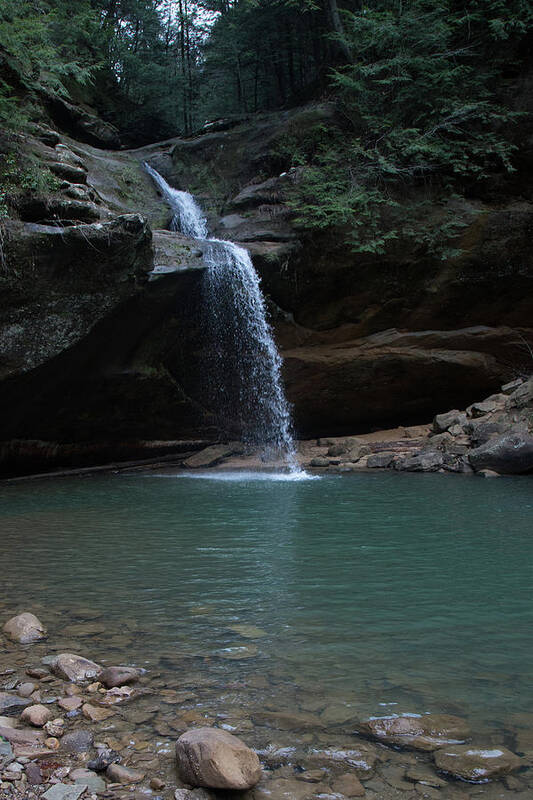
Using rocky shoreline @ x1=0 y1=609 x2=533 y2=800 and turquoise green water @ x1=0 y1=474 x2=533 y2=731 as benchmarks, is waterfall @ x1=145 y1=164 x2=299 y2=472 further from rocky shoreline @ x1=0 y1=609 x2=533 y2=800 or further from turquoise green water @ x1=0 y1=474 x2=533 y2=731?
rocky shoreline @ x1=0 y1=609 x2=533 y2=800

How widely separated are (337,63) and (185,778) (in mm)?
19465

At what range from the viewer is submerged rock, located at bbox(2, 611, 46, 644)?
10.7ft

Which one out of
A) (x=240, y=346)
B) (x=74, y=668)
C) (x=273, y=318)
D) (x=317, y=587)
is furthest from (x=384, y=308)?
(x=74, y=668)

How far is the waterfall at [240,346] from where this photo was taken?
12773 mm

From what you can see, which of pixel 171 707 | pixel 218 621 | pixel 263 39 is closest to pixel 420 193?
pixel 263 39

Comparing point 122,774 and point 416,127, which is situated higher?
point 416,127

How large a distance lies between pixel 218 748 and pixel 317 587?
2334 mm

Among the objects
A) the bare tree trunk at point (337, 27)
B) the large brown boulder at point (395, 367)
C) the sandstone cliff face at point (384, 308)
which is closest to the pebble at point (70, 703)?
the sandstone cliff face at point (384, 308)

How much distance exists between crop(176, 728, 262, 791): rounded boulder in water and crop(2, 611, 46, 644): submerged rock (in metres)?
1.60

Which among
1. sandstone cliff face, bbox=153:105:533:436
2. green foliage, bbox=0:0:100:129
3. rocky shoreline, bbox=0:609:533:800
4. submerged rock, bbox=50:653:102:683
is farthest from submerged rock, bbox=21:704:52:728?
sandstone cliff face, bbox=153:105:533:436

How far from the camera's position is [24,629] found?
3350mm

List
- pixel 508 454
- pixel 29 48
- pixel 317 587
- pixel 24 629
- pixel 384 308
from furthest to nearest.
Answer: pixel 384 308 → pixel 29 48 → pixel 508 454 → pixel 317 587 → pixel 24 629

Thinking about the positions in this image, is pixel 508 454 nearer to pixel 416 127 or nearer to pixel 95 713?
pixel 416 127

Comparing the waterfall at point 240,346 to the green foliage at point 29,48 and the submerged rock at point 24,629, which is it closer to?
the green foliage at point 29,48
